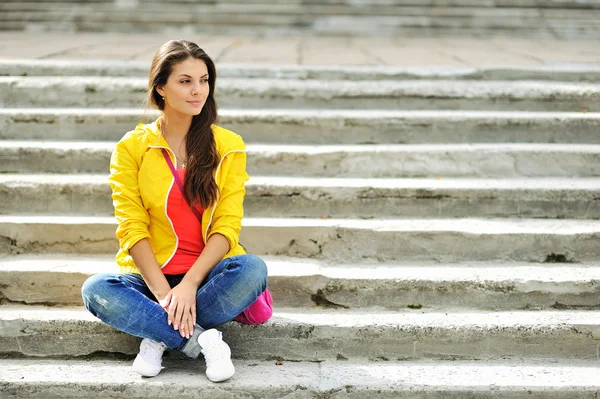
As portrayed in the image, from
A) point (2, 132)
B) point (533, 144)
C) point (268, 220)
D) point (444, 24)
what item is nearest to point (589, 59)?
point (533, 144)

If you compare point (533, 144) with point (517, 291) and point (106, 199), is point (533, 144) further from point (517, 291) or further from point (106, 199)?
point (106, 199)

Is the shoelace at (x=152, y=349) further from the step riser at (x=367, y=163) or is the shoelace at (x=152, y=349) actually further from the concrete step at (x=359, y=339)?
the step riser at (x=367, y=163)

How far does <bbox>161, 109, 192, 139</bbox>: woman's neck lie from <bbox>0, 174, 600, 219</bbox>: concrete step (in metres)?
0.71

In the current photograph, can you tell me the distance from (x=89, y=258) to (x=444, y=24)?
16.9ft

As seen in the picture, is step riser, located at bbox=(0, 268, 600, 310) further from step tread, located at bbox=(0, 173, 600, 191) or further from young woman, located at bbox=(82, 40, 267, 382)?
step tread, located at bbox=(0, 173, 600, 191)

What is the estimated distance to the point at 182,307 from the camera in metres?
2.66

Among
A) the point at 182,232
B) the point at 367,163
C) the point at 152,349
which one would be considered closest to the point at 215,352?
the point at 152,349

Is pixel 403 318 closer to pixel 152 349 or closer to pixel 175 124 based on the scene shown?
pixel 152 349

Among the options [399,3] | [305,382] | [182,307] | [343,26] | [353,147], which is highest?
[399,3]

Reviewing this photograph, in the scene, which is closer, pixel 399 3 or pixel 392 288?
pixel 392 288

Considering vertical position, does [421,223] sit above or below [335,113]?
below

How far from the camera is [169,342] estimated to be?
8.84ft

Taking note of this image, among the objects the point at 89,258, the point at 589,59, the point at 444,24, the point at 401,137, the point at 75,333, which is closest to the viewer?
the point at 75,333

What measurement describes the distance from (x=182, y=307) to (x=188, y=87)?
0.80 m
